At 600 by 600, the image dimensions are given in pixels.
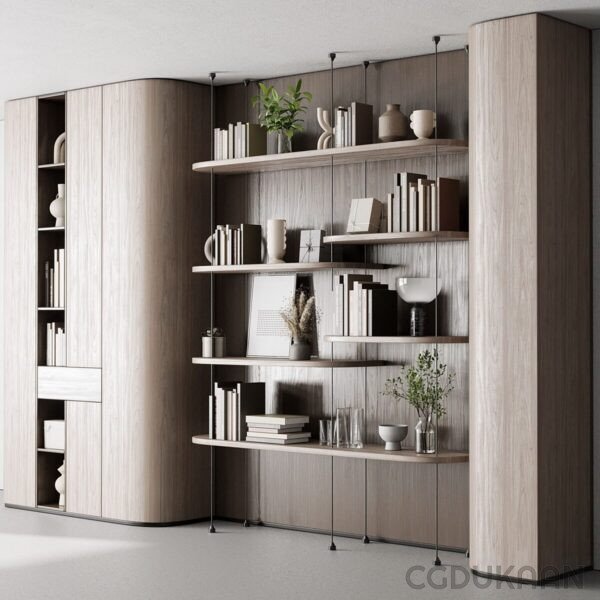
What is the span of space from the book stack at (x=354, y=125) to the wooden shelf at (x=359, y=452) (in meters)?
1.63

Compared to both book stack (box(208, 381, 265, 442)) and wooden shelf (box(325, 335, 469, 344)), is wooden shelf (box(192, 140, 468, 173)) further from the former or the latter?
book stack (box(208, 381, 265, 442))

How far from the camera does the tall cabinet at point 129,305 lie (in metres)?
6.59

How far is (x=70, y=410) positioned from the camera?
6.96m

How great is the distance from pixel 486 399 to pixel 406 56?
199 cm

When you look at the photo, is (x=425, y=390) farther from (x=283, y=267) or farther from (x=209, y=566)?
(x=209, y=566)

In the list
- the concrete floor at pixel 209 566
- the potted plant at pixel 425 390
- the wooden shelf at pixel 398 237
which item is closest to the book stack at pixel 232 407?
the concrete floor at pixel 209 566

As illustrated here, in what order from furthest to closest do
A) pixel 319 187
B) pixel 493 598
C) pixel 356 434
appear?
pixel 319 187
pixel 356 434
pixel 493 598

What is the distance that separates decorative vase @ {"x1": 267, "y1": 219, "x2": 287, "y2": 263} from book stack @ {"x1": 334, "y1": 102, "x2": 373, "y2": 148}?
0.59 meters

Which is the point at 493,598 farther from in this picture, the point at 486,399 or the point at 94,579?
the point at 94,579

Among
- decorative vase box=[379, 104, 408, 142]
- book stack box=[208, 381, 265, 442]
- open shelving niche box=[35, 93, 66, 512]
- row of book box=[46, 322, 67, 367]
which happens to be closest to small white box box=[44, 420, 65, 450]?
open shelving niche box=[35, 93, 66, 512]

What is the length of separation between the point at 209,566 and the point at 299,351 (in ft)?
4.31

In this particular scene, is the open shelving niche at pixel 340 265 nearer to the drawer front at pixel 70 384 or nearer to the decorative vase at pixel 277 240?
the decorative vase at pixel 277 240

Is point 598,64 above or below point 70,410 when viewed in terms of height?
above

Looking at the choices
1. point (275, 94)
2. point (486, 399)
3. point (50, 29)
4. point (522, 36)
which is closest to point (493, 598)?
point (486, 399)
